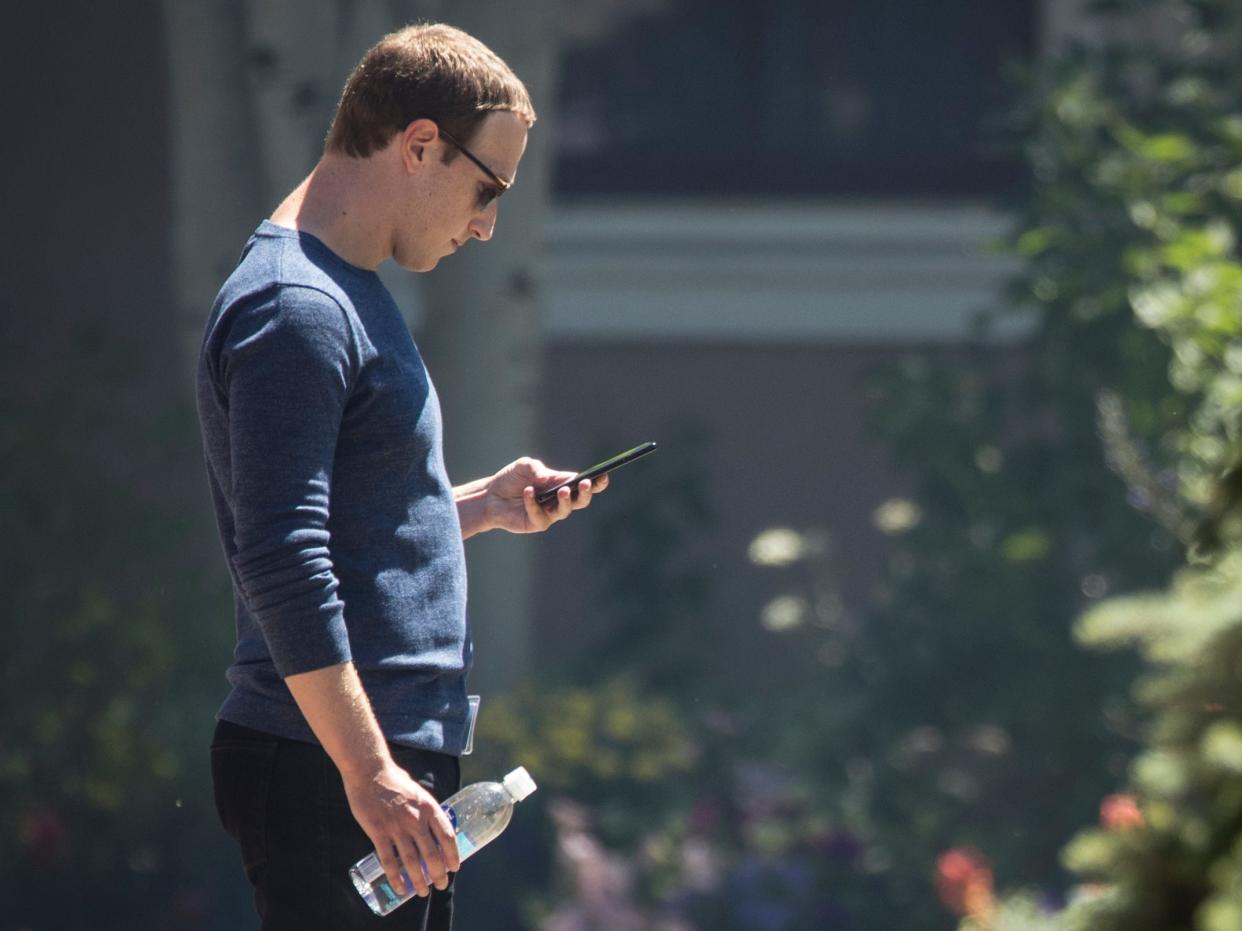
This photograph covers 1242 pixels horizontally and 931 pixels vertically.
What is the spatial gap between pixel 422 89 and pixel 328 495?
463 mm

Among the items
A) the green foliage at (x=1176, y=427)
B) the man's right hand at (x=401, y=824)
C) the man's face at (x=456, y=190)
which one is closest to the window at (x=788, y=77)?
→ the green foliage at (x=1176, y=427)

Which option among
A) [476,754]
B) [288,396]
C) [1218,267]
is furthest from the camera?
[476,754]

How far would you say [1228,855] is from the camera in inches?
47.4

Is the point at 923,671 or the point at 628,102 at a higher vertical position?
the point at 628,102

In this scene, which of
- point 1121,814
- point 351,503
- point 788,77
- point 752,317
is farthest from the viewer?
point 788,77

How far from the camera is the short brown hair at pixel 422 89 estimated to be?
78.3 inches

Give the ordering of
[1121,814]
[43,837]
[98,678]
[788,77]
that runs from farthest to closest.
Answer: [788,77] < [98,678] < [43,837] < [1121,814]

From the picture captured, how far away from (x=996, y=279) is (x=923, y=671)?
1679 mm

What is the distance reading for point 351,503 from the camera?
6.42 ft

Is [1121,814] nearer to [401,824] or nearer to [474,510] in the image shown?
[474,510]

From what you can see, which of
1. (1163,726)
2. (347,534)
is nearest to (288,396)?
(347,534)

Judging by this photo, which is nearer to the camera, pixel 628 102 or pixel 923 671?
pixel 923 671

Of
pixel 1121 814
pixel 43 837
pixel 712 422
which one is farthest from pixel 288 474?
pixel 712 422

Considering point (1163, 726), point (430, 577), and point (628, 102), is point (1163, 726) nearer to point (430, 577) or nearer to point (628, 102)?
point (430, 577)
